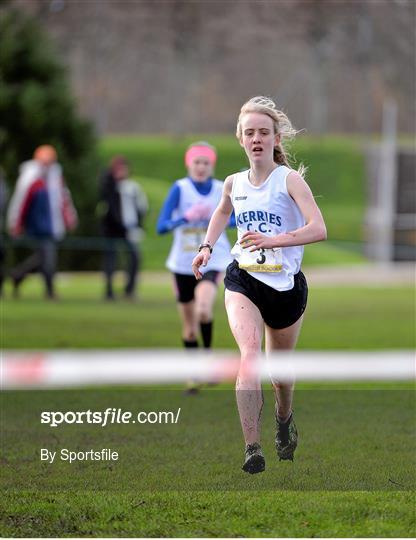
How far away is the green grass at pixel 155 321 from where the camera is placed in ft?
46.3

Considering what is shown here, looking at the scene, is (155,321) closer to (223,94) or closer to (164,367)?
(164,367)

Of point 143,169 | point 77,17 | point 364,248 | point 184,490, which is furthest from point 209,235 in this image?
point 77,17

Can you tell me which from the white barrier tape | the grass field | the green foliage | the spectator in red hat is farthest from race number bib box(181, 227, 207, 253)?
the green foliage

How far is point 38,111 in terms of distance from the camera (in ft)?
91.2

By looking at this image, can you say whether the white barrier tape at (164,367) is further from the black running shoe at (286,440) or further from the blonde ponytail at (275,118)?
the blonde ponytail at (275,118)

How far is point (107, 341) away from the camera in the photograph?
1407 centimetres

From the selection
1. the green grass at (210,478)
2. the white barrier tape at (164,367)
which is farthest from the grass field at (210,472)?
the white barrier tape at (164,367)

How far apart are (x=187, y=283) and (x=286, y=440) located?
3.91 m

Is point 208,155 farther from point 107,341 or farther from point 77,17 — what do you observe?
point 77,17

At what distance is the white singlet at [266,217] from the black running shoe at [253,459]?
2.63 ft

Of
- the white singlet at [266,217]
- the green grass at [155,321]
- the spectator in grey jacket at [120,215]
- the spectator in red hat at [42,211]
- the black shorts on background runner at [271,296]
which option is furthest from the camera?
the spectator in grey jacket at [120,215]

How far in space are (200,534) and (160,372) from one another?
652 centimetres

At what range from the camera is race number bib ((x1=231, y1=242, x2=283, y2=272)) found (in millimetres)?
6617

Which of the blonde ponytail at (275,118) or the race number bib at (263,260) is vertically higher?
the blonde ponytail at (275,118)
